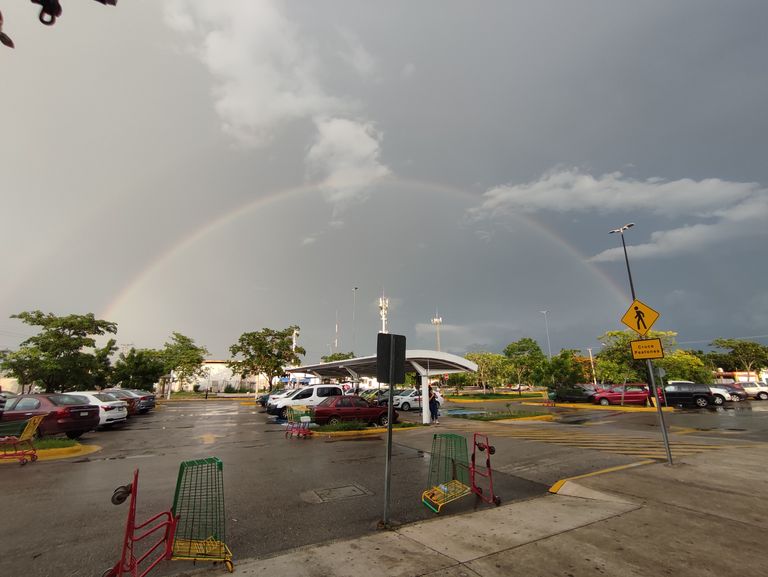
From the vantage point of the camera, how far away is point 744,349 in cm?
6284

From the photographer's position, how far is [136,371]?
35344 millimetres

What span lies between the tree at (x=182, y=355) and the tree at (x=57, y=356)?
15023 millimetres

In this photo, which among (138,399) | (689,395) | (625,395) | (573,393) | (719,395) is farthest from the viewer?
(573,393)

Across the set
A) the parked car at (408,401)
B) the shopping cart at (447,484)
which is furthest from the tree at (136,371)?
the shopping cart at (447,484)

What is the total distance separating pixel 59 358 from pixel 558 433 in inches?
1253

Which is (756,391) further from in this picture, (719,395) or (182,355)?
(182,355)

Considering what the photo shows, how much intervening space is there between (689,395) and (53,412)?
1498 inches

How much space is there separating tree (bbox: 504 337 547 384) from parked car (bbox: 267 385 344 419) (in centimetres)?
3175

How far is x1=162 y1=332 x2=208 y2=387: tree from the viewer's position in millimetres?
44156

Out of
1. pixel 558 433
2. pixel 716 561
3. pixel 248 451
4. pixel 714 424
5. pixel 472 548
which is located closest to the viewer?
pixel 716 561

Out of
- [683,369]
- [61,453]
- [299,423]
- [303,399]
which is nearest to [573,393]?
[683,369]

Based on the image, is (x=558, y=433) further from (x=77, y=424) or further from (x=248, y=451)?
(x=77, y=424)

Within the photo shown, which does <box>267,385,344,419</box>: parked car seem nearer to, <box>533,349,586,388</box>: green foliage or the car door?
the car door

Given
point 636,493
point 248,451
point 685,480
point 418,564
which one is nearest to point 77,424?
point 248,451
